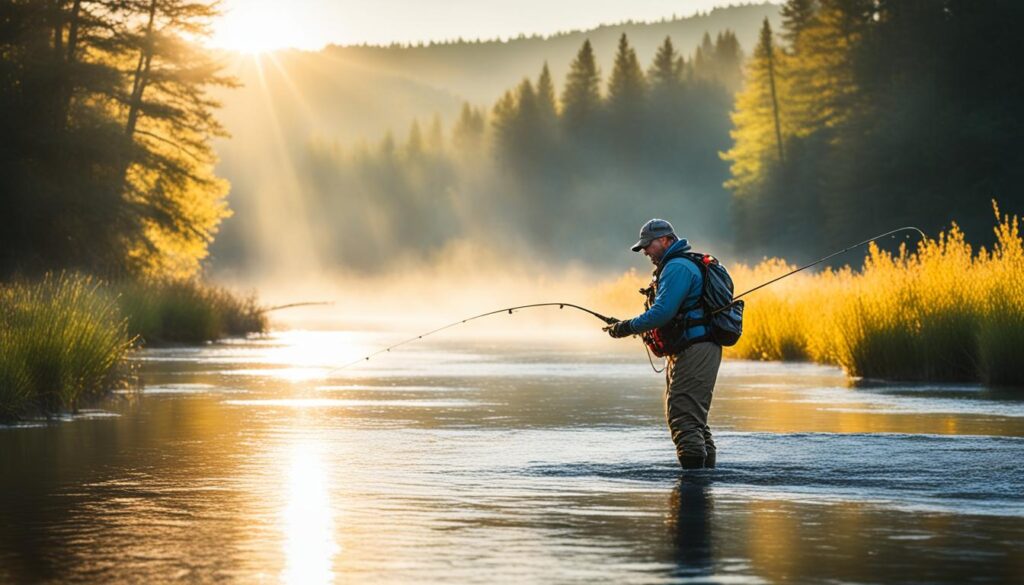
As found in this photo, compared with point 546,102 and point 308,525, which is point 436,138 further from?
point 308,525

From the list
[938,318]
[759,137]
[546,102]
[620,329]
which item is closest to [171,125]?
[938,318]

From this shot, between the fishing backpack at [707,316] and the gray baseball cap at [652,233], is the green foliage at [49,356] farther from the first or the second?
the fishing backpack at [707,316]

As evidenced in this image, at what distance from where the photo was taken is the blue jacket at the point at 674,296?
42.8 feet

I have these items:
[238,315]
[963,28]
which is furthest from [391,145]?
[238,315]

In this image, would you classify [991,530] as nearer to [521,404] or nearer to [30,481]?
[30,481]

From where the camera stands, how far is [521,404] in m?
21.5

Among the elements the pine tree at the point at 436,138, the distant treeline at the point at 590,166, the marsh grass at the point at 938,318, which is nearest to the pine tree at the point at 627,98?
the distant treeline at the point at 590,166

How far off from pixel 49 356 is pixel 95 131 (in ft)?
74.0

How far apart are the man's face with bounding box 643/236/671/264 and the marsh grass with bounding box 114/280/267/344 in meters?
25.4

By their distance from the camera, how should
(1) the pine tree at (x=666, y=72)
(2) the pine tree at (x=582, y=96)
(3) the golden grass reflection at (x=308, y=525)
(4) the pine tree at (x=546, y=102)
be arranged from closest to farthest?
(3) the golden grass reflection at (x=308, y=525), (2) the pine tree at (x=582, y=96), (4) the pine tree at (x=546, y=102), (1) the pine tree at (x=666, y=72)

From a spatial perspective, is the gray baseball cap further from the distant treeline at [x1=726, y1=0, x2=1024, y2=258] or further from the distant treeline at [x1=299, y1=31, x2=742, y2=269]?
the distant treeline at [x1=299, y1=31, x2=742, y2=269]

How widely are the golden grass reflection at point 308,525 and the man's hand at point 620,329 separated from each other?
251 centimetres

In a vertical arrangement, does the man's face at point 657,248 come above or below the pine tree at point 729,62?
below

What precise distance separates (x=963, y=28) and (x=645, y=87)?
72.2 meters
